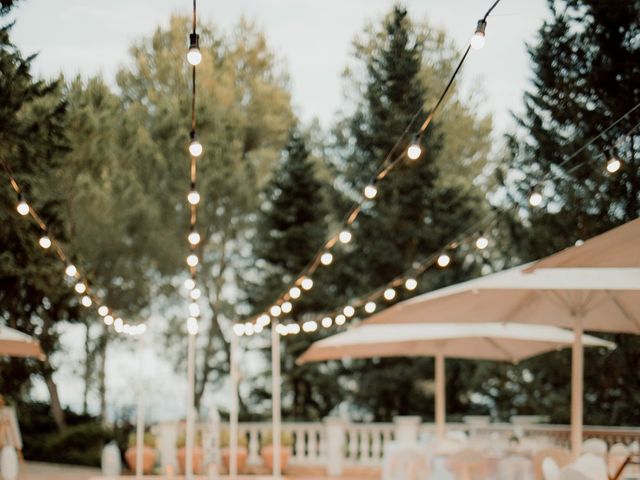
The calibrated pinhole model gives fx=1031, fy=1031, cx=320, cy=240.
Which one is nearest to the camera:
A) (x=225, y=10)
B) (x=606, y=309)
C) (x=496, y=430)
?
(x=606, y=309)

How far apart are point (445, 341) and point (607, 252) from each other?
20.3ft

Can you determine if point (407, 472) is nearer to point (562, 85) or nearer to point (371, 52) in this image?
point (562, 85)

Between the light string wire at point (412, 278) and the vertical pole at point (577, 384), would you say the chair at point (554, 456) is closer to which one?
the vertical pole at point (577, 384)

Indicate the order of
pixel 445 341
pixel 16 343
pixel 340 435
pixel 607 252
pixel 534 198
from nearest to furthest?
pixel 607 252, pixel 534 198, pixel 16 343, pixel 445 341, pixel 340 435

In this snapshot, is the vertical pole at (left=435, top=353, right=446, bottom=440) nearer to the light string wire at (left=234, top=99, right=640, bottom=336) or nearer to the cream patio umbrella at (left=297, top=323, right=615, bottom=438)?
the cream patio umbrella at (left=297, top=323, right=615, bottom=438)

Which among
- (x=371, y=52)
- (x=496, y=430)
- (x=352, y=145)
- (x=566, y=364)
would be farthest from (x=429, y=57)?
(x=496, y=430)

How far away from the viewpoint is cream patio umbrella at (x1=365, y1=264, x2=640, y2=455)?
301 inches

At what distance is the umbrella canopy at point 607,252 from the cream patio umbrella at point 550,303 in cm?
68

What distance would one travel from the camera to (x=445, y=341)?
12.5 meters

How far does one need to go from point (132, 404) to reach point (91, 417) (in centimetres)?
238

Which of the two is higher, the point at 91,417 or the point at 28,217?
the point at 28,217

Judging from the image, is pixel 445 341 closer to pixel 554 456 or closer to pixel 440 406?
pixel 440 406

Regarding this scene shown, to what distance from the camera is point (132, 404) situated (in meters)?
23.0

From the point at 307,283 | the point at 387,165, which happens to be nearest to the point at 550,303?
the point at 387,165
